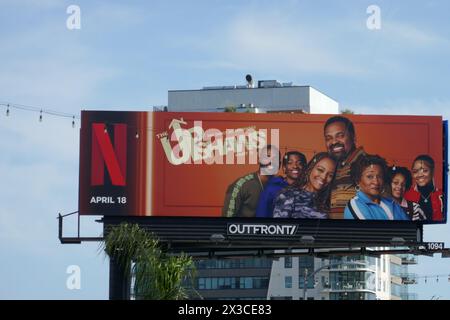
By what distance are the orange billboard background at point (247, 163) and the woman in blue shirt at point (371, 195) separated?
0.62 meters

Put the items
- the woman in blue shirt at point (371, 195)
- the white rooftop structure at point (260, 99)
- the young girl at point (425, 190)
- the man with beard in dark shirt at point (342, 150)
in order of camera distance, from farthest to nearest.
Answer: the white rooftop structure at point (260, 99) < the man with beard in dark shirt at point (342, 150) < the young girl at point (425, 190) < the woman in blue shirt at point (371, 195)

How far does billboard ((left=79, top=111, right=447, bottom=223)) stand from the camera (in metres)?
61.1

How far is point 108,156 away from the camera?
6109cm

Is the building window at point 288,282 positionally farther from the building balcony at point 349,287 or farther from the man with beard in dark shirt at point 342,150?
the man with beard in dark shirt at point 342,150

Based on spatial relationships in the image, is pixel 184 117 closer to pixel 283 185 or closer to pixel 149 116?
pixel 149 116

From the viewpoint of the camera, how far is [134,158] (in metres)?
61.3

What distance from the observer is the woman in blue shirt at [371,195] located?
61938 millimetres

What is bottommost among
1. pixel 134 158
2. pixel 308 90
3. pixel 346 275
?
pixel 346 275

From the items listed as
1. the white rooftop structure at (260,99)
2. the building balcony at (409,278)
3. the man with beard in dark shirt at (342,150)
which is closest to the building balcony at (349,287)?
the building balcony at (409,278)

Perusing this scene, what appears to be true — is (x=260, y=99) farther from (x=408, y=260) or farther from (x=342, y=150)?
(x=342, y=150)

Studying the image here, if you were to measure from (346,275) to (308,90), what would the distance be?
33.7m

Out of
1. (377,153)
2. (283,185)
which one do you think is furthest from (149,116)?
(377,153)

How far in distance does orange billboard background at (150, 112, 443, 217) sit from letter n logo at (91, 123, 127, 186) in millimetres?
1373

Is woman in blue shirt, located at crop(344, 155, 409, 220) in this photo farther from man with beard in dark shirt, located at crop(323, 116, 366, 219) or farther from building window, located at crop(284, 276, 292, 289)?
building window, located at crop(284, 276, 292, 289)
